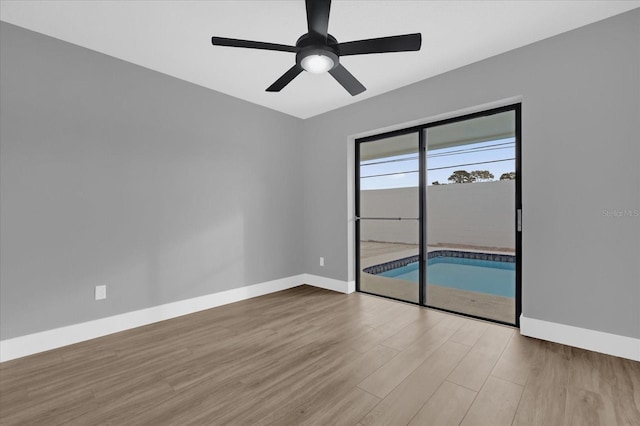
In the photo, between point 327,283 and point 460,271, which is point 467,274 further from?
point 327,283

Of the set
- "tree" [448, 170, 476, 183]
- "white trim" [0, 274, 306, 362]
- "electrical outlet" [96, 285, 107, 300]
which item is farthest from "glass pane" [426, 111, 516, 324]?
"electrical outlet" [96, 285, 107, 300]

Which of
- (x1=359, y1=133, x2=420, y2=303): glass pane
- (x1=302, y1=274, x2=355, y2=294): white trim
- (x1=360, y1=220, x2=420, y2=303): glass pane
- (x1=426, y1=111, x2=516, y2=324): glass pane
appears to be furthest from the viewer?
(x1=302, y1=274, x2=355, y2=294): white trim

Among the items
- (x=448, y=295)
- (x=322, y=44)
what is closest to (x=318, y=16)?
(x=322, y=44)

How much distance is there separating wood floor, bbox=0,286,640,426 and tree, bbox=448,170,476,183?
1.49 m

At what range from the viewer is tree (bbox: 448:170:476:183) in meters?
3.05

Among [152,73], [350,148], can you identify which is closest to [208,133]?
[152,73]

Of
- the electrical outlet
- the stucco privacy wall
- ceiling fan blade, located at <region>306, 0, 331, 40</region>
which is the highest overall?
ceiling fan blade, located at <region>306, 0, 331, 40</region>

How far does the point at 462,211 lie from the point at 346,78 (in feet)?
7.02

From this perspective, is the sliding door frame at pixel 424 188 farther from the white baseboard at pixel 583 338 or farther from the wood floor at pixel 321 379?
the wood floor at pixel 321 379

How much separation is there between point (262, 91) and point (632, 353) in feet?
13.5

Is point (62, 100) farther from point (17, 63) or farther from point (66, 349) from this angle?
point (66, 349)

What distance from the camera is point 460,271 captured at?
513 cm

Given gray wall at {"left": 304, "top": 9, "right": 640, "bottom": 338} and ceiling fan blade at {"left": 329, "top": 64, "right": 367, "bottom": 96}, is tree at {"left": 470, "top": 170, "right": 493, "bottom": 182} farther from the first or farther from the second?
ceiling fan blade at {"left": 329, "top": 64, "right": 367, "bottom": 96}

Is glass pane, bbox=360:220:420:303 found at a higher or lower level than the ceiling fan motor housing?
lower
